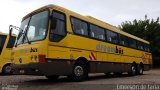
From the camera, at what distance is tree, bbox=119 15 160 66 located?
114 feet

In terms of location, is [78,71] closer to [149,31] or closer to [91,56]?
[91,56]

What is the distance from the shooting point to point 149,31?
3625 cm

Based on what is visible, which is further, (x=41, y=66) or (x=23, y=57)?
(x=23, y=57)

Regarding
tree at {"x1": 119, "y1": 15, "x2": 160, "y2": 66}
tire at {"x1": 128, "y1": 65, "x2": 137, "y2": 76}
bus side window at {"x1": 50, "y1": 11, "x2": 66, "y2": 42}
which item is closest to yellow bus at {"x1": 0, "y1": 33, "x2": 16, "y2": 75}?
bus side window at {"x1": 50, "y1": 11, "x2": 66, "y2": 42}

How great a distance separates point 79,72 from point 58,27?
2454 millimetres

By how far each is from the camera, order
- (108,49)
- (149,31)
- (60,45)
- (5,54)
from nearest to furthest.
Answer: (60,45) < (108,49) < (5,54) < (149,31)

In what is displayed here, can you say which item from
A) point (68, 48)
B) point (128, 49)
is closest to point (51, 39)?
point (68, 48)

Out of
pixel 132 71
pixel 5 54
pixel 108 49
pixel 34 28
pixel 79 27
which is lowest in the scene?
pixel 132 71

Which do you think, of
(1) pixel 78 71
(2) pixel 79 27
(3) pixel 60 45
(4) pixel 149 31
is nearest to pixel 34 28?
(3) pixel 60 45

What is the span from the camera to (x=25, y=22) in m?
11.8

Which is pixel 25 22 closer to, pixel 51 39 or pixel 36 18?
pixel 36 18

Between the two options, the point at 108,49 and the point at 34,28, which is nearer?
the point at 34,28

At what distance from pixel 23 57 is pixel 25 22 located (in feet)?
6.08

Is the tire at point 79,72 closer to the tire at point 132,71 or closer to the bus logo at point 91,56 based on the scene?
the bus logo at point 91,56
